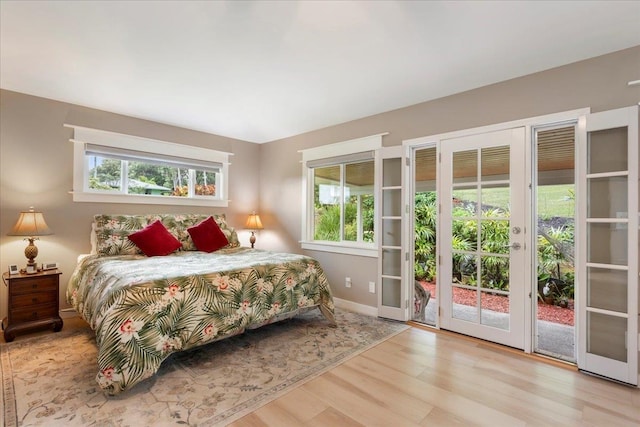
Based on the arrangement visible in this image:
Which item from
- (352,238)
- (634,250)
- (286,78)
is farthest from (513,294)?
(286,78)

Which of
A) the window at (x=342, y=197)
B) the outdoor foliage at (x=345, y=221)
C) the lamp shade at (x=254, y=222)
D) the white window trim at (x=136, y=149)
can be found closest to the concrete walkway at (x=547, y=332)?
the window at (x=342, y=197)

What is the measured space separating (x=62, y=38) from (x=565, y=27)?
3.66m

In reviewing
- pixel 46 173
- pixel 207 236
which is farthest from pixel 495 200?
pixel 46 173

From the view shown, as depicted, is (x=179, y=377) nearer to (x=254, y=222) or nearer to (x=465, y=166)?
(x=254, y=222)

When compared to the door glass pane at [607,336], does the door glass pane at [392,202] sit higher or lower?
higher

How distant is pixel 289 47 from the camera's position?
240cm

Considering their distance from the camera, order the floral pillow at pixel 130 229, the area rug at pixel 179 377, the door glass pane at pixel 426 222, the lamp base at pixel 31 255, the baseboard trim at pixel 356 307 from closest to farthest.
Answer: the area rug at pixel 179 377 → the lamp base at pixel 31 255 → the floral pillow at pixel 130 229 → the baseboard trim at pixel 356 307 → the door glass pane at pixel 426 222

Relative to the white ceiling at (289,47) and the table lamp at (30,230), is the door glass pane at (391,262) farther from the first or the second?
the table lamp at (30,230)

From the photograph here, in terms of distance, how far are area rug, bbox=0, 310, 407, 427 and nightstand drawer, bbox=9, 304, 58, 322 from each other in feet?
0.62

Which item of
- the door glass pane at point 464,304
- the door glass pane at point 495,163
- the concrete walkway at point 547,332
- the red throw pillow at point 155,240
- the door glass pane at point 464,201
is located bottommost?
the concrete walkway at point 547,332

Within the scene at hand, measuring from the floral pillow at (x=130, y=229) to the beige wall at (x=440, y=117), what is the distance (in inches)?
43.6

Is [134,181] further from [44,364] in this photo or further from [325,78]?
[325,78]

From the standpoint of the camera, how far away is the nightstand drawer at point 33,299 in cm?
Answer: 273

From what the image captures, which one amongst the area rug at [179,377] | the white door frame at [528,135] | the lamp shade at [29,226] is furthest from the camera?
the lamp shade at [29,226]
